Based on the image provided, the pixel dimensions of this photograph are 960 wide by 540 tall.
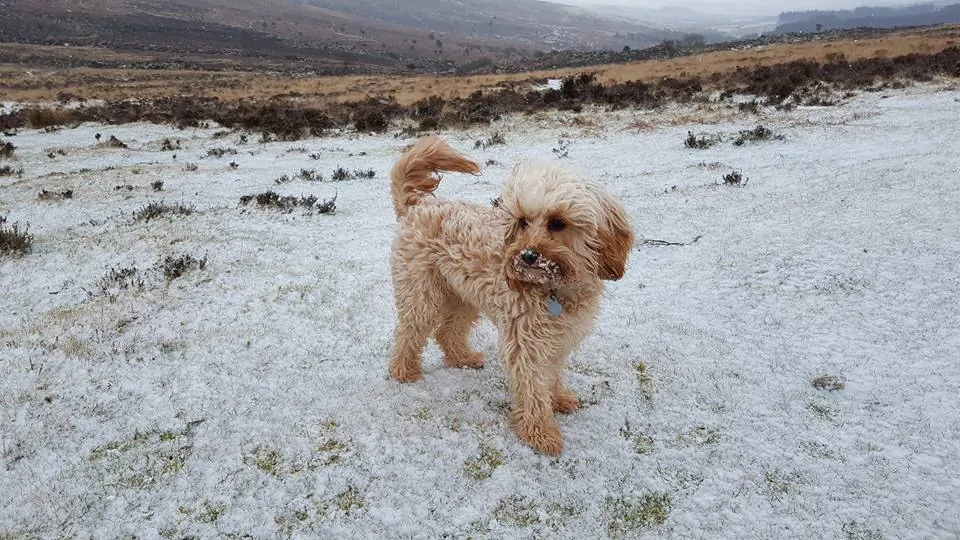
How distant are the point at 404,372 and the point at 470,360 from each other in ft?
2.04

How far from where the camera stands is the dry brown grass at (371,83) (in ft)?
104

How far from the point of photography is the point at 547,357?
12.7 feet

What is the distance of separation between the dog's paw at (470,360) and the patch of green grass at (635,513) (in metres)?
1.80

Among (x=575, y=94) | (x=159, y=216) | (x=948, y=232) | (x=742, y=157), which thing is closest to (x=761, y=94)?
(x=575, y=94)

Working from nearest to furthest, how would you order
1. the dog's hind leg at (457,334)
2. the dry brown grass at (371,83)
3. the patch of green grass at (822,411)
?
the patch of green grass at (822,411) → the dog's hind leg at (457,334) → the dry brown grass at (371,83)

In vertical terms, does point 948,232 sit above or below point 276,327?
above

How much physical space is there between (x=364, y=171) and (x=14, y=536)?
32.8 ft

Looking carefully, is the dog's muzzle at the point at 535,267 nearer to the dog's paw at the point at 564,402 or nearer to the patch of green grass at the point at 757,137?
the dog's paw at the point at 564,402

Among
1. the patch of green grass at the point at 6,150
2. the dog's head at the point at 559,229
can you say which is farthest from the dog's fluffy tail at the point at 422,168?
the patch of green grass at the point at 6,150

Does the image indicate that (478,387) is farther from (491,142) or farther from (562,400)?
(491,142)

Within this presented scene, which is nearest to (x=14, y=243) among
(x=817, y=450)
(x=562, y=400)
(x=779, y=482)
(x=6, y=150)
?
(x=562, y=400)

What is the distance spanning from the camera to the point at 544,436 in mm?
4004

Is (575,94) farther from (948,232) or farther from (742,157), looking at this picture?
(948,232)

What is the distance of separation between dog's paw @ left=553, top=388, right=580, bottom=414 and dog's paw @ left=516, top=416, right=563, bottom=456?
32 centimetres
